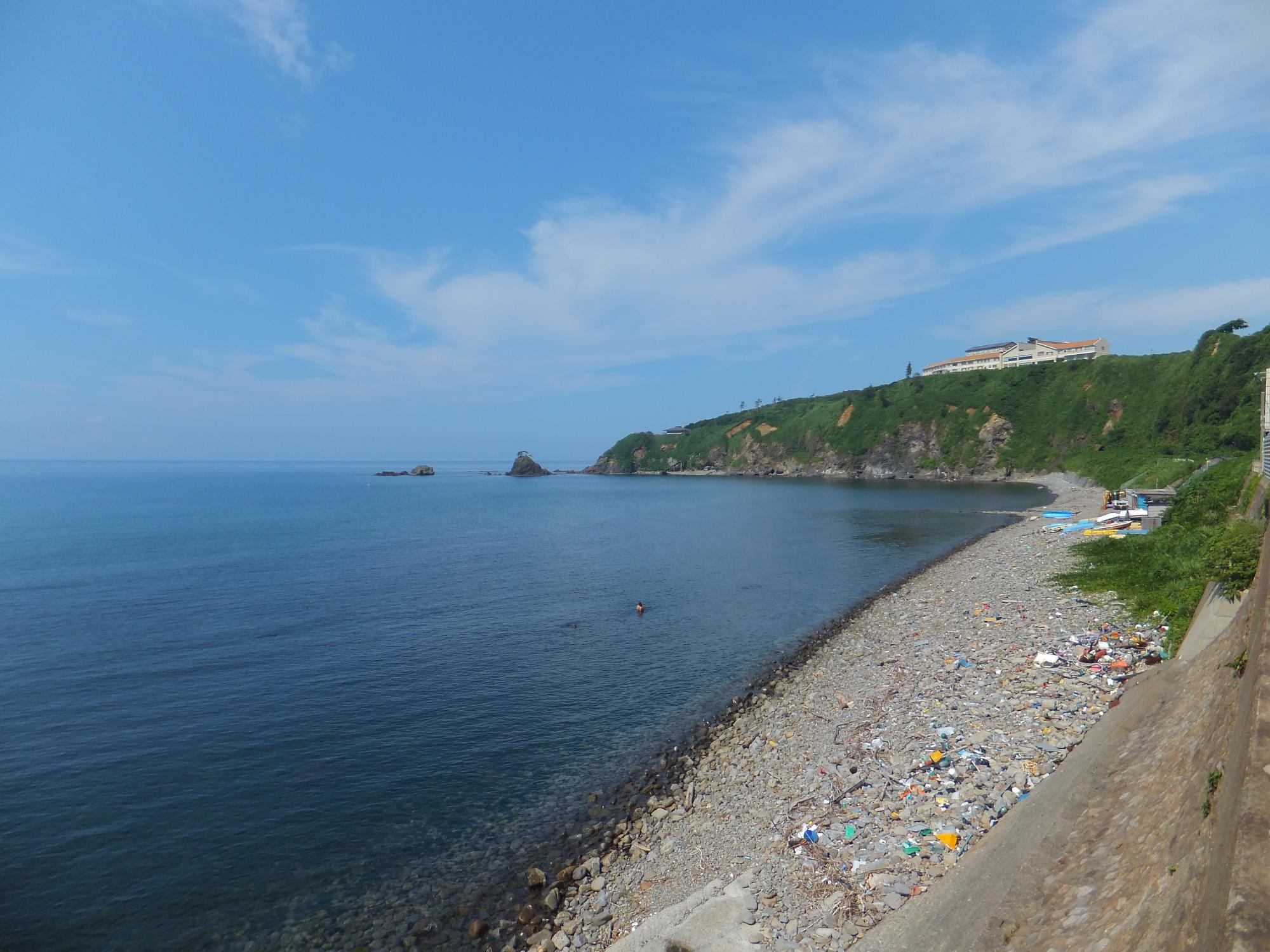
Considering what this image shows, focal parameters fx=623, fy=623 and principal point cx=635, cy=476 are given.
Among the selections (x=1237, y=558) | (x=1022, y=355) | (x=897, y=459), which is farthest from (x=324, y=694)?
(x=1022, y=355)

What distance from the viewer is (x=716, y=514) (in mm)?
87875

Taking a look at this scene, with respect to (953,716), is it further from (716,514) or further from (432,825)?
(716,514)

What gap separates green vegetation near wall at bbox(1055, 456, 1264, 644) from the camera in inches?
654

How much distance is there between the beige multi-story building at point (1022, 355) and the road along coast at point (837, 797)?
158300 mm

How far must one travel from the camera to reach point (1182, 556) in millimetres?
24484

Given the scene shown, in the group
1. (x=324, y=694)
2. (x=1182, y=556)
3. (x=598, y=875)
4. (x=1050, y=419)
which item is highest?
(x=1050, y=419)

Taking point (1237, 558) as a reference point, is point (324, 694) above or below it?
below

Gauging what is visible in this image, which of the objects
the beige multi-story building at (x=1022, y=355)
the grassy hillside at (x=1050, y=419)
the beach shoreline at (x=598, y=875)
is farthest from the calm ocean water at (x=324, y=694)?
the beige multi-story building at (x=1022, y=355)

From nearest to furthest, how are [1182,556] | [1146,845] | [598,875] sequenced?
[1146,845], [598,875], [1182,556]

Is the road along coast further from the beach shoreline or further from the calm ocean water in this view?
the calm ocean water

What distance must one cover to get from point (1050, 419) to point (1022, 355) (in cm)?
5947

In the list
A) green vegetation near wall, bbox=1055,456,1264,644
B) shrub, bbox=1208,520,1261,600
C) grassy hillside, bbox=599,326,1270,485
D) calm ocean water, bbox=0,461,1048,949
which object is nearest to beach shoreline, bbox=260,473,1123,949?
calm ocean water, bbox=0,461,1048,949

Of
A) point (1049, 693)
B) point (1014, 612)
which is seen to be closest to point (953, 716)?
point (1049, 693)

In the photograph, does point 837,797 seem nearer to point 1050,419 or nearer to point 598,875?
point 598,875
